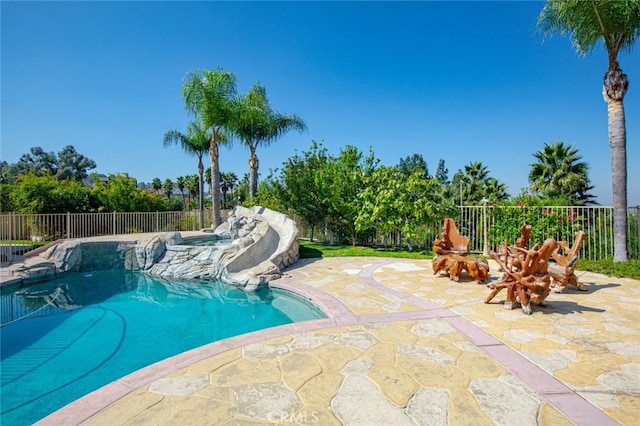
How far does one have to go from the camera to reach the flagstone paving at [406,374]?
2.40 meters

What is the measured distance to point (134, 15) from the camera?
313 inches

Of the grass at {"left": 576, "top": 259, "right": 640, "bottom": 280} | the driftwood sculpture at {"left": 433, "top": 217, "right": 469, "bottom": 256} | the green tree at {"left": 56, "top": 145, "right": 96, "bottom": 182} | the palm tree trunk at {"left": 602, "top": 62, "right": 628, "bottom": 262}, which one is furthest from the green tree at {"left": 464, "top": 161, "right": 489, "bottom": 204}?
the green tree at {"left": 56, "top": 145, "right": 96, "bottom": 182}

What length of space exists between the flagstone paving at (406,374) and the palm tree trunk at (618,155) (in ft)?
14.0

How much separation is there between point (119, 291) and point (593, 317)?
388 inches

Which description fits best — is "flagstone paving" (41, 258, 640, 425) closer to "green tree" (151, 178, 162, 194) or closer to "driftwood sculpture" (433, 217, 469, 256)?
"driftwood sculpture" (433, 217, 469, 256)

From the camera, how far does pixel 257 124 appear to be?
17.5m

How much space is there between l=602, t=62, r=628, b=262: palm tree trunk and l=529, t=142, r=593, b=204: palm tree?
437 inches

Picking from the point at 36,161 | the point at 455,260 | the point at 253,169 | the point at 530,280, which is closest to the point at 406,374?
the point at 530,280

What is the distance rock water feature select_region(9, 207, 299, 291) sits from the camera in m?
8.30

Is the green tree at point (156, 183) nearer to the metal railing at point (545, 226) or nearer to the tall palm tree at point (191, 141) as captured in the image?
the tall palm tree at point (191, 141)

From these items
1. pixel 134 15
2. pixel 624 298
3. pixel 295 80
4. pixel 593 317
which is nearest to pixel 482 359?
pixel 593 317

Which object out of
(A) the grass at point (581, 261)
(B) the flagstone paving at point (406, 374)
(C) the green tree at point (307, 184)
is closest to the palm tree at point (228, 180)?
(C) the green tree at point (307, 184)

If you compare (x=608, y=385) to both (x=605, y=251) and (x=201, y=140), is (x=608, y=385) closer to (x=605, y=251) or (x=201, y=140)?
(x=605, y=251)

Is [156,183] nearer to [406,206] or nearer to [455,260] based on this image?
[406,206]
